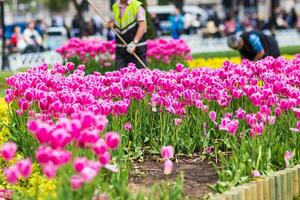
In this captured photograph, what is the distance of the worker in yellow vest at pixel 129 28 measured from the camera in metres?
11.6

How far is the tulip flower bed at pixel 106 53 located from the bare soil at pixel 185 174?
799 centimetres

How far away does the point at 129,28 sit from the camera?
11984mm

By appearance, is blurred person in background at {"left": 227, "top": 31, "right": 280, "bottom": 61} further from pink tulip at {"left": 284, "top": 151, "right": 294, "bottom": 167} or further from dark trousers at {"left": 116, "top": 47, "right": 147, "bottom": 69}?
pink tulip at {"left": 284, "top": 151, "right": 294, "bottom": 167}

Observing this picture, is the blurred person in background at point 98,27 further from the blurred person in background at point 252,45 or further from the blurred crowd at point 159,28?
the blurred person in background at point 252,45

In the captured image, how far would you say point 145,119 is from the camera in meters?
7.56

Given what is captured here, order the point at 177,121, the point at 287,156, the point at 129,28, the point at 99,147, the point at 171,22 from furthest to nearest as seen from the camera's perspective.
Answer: the point at 171,22, the point at 129,28, the point at 177,121, the point at 287,156, the point at 99,147

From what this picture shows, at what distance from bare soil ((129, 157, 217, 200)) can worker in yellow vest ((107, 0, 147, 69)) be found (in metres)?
4.65

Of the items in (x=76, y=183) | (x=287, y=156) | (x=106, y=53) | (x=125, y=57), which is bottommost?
(x=106, y=53)

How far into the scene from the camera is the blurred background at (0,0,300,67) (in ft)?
93.3

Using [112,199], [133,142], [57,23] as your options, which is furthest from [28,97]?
[57,23]

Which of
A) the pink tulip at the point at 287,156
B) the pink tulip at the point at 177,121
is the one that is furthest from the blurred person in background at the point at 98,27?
the pink tulip at the point at 287,156

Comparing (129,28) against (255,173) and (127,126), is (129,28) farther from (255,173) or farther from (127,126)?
(255,173)

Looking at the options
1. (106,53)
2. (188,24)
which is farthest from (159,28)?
(106,53)

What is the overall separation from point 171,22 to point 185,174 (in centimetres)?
2138
